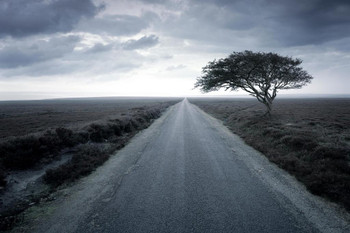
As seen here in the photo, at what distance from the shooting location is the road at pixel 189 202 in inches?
175

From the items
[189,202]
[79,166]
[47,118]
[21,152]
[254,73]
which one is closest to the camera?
[189,202]

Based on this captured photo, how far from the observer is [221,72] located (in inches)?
942

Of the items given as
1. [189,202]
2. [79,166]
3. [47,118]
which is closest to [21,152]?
[79,166]

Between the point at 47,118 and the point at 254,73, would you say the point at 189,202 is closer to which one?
the point at 254,73

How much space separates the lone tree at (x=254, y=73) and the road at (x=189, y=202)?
54.5 feet

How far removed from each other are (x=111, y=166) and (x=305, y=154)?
9660 millimetres

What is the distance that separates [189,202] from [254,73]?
73.0 feet

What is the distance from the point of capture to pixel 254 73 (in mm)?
23828

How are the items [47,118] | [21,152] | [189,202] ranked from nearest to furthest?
[189,202], [21,152], [47,118]

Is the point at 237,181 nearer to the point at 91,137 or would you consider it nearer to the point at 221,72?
the point at 91,137

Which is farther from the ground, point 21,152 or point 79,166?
point 21,152

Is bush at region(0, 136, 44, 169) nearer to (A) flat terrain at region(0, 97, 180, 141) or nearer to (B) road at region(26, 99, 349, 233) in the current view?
(B) road at region(26, 99, 349, 233)

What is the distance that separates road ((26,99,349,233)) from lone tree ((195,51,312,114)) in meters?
16.6

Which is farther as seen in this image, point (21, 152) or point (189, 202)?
point (21, 152)
